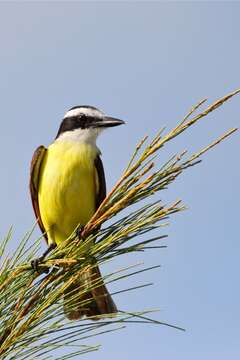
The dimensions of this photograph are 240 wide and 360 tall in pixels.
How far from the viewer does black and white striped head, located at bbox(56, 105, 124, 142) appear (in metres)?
5.66

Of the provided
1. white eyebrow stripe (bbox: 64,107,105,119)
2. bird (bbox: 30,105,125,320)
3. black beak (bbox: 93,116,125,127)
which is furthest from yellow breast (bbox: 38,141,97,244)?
white eyebrow stripe (bbox: 64,107,105,119)

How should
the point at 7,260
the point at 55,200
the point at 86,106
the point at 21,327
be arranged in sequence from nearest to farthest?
the point at 21,327
the point at 7,260
the point at 55,200
the point at 86,106

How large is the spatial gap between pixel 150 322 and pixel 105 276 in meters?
0.30

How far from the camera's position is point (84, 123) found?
5.85 meters

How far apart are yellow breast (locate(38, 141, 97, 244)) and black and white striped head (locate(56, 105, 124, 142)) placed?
14.7 inches

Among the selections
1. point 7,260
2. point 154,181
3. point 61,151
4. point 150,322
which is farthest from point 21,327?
point 61,151

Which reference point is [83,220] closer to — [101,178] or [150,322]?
[101,178]

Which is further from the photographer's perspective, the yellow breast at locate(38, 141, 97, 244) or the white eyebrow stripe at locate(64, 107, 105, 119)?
the white eyebrow stripe at locate(64, 107, 105, 119)

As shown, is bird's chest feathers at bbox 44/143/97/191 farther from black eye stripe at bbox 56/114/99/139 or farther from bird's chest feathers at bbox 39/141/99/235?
black eye stripe at bbox 56/114/99/139

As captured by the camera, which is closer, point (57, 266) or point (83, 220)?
point (57, 266)

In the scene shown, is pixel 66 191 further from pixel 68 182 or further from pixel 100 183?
pixel 100 183

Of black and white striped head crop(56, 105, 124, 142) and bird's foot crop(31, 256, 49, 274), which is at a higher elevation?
black and white striped head crop(56, 105, 124, 142)

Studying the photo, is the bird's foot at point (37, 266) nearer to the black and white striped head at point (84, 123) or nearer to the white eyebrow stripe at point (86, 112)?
the black and white striped head at point (84, 123)

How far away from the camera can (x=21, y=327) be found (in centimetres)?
266
